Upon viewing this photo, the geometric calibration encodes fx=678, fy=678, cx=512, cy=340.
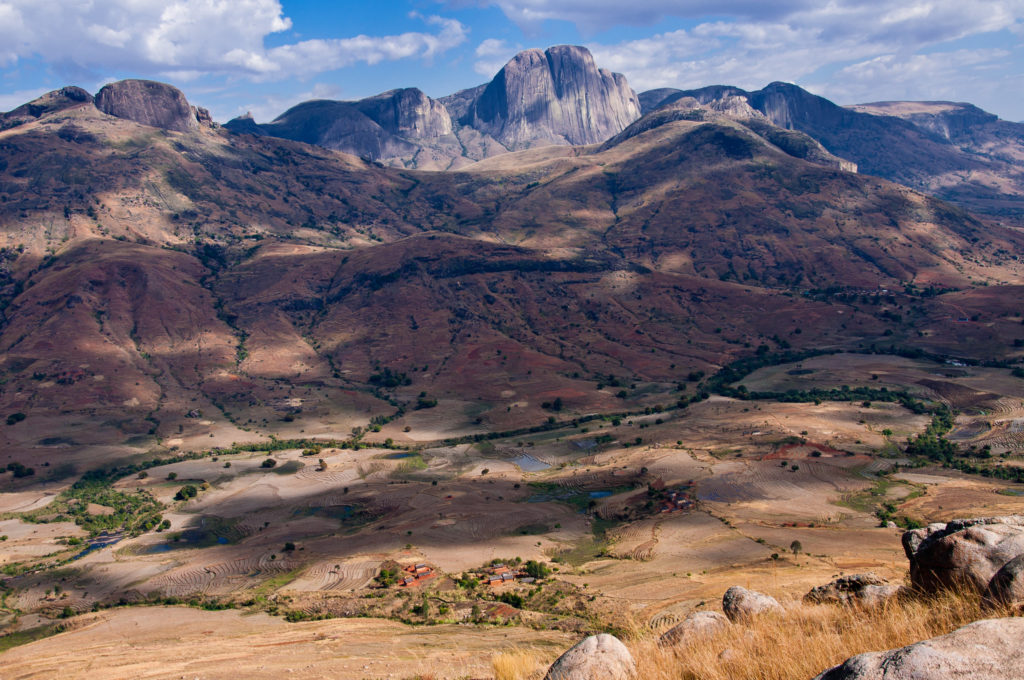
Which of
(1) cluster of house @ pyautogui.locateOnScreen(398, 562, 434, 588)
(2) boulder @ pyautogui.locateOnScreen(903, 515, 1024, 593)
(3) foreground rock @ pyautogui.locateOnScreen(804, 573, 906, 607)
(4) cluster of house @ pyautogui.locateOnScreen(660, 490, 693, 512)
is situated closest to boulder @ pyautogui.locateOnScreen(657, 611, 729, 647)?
(3) foreground rock @ pyautogui.locateOnScreen(804, 573, 906, 607)

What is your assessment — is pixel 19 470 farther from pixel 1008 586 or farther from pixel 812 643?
pixel 1008 586

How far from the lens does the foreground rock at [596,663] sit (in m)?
13.2

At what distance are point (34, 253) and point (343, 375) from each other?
8563 centimetres

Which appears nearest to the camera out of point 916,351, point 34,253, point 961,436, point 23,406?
point 961,436

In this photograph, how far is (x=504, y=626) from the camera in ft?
136

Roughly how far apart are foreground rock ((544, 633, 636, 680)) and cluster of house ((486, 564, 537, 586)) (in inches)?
1555

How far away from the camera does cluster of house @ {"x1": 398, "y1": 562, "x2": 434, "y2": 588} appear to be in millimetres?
53200

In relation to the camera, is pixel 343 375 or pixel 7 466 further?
pixel 343 375

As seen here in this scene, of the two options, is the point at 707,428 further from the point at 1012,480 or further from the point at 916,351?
the point at 916,351

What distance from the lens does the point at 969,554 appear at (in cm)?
1262

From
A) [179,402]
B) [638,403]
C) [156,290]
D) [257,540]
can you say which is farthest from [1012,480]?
[156,290]

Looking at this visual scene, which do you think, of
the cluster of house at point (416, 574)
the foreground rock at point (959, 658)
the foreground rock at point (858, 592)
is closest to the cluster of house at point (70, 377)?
the cluster of house at point (416, 574)

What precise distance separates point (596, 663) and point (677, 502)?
198 feet

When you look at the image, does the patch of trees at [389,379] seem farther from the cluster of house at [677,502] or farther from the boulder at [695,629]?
the boulder at [695,629]
